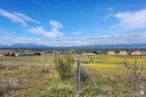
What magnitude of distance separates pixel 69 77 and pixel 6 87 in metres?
6.22

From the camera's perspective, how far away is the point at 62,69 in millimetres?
17172

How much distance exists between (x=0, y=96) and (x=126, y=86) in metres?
7.02

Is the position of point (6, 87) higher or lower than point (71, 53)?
lower

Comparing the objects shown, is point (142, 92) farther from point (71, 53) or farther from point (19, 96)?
point (71, 53)

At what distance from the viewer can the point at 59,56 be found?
1716cm

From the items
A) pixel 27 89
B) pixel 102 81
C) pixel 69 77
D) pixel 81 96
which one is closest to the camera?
pixel 81 96

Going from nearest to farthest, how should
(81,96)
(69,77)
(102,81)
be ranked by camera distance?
(81,96) < (102,81) < (69,77)

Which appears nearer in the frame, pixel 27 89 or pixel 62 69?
pixel 27 89

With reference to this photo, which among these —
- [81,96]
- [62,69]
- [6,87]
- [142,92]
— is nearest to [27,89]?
[6,87]

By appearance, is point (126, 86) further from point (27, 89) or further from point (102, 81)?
point (27, 89)

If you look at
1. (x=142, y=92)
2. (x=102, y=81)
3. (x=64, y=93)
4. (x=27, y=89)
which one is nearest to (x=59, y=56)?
(x=102, y=81)

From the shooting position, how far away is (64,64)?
56.1 feet

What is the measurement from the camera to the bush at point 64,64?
1700cm

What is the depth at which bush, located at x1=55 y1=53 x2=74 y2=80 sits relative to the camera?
16998 millimetres
